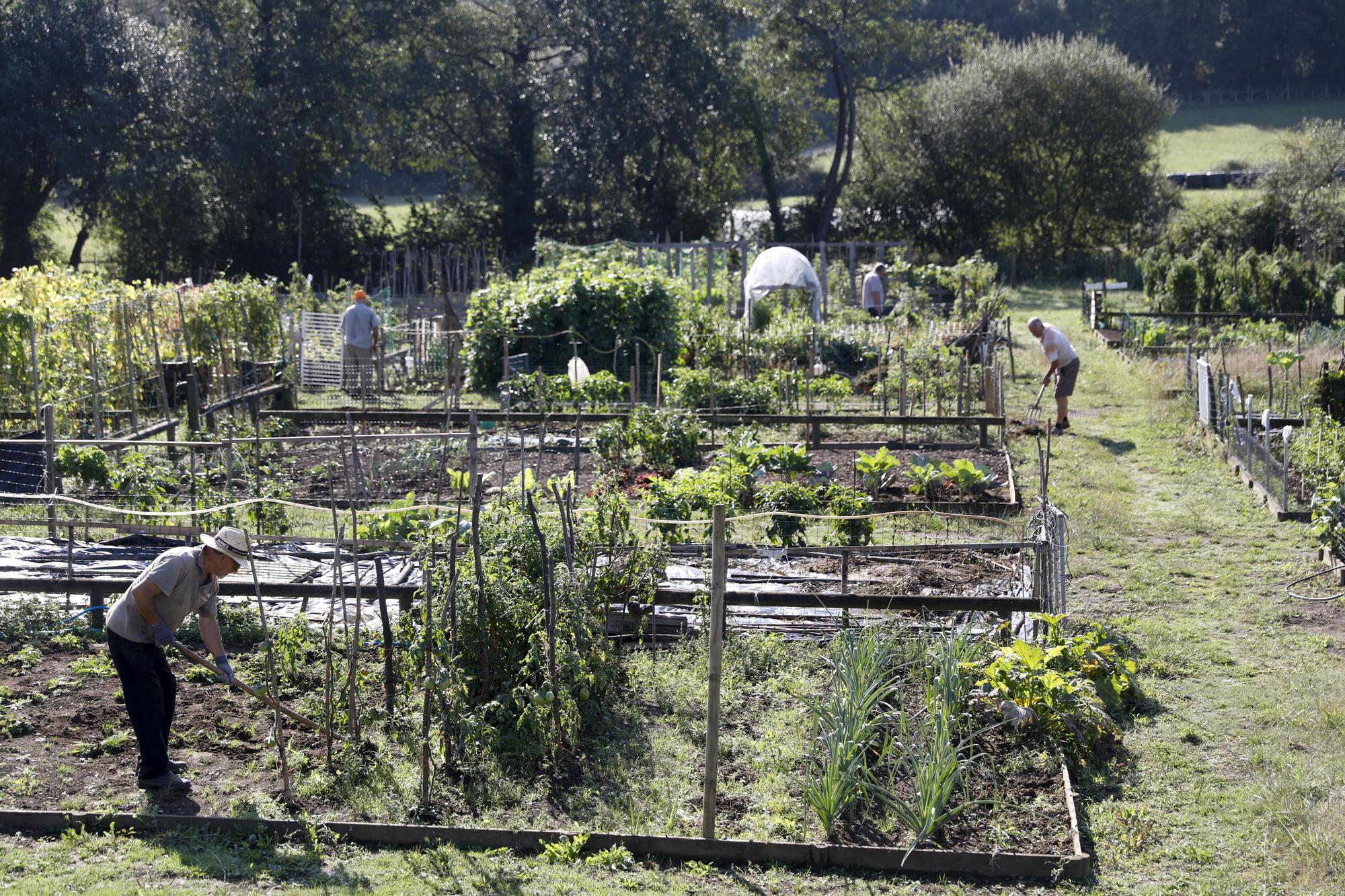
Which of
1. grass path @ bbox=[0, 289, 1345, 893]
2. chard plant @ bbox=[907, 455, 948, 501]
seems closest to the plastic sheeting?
grass path @ bbox=[0, 289, 1345, 893]

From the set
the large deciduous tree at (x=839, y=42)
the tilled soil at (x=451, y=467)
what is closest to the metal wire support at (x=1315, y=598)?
the tilled soil at (x=451, y=467)

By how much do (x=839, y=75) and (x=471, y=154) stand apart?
12.4 meters

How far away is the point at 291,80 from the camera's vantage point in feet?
108

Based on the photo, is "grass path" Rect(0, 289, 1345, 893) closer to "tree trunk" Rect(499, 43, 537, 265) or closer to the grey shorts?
the grey shorts

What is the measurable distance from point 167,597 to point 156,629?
0.58 ft

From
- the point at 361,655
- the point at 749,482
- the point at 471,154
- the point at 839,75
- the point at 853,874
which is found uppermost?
the point at 839,75

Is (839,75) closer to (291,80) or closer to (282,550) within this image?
(291,80)

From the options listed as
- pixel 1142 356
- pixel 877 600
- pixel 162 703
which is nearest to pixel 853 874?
pixel 877 600

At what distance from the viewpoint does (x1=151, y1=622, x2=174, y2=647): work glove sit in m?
6.07

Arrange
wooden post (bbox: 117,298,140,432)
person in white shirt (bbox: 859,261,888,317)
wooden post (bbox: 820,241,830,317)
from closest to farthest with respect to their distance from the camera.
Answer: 1. wooden post (bbox: 117,298,140,432)
2. person in white shirt (bbox: 859,261,888,317)
3. wooden post (bbox: 820,241,830,317)

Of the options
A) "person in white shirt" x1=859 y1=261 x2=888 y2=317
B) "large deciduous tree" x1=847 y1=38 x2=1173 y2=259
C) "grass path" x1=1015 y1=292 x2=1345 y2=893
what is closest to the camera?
"grass path" x1=1015 y1=292 x2=1345 y2=893

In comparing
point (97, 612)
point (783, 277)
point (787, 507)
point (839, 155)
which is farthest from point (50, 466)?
point (839, 155)

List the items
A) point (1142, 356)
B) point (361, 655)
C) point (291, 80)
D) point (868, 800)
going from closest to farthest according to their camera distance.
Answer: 1. point (868, 800)
2. point (361, 655)
3. point (1142, 356)
4. point (291, 80)

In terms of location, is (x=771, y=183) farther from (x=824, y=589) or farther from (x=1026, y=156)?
(x=824, y=589)
